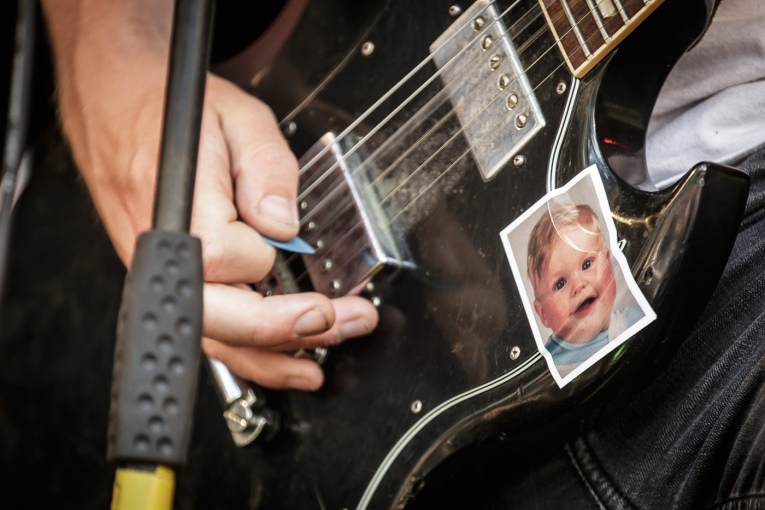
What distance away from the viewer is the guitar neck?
0.60 meters

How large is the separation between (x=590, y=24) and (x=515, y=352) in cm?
26

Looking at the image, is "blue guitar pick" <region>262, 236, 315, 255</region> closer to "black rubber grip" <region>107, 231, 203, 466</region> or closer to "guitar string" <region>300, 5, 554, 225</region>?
"guitar string" <region>300, 5, 554, 225</region>

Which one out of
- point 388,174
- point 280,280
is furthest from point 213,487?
point 388,174

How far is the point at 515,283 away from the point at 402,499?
21cm

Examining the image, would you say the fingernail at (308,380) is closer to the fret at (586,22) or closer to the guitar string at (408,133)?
the guitar string at (408,133)

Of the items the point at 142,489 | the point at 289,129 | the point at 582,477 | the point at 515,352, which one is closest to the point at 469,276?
the point at 515,352

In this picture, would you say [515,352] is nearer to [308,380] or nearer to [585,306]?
[585,306]

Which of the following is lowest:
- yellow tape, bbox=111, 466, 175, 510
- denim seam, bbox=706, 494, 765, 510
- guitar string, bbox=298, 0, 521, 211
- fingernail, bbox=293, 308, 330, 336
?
denim seam, bbox=706, 494, 765, 510

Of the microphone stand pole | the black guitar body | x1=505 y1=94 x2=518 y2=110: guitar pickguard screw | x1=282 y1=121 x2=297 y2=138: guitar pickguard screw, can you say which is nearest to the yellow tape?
the microphone stand pole

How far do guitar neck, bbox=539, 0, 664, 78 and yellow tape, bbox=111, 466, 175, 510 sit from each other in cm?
45

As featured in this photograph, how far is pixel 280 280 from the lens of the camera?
80 centimetres

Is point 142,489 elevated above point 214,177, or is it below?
below

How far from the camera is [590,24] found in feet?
2.07

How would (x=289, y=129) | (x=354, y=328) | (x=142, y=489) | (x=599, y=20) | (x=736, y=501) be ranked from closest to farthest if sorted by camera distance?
(x=142, y=489), (x=736, y=501), (x=599, y=20), (x=354, y=328), (x=289, y=129)
